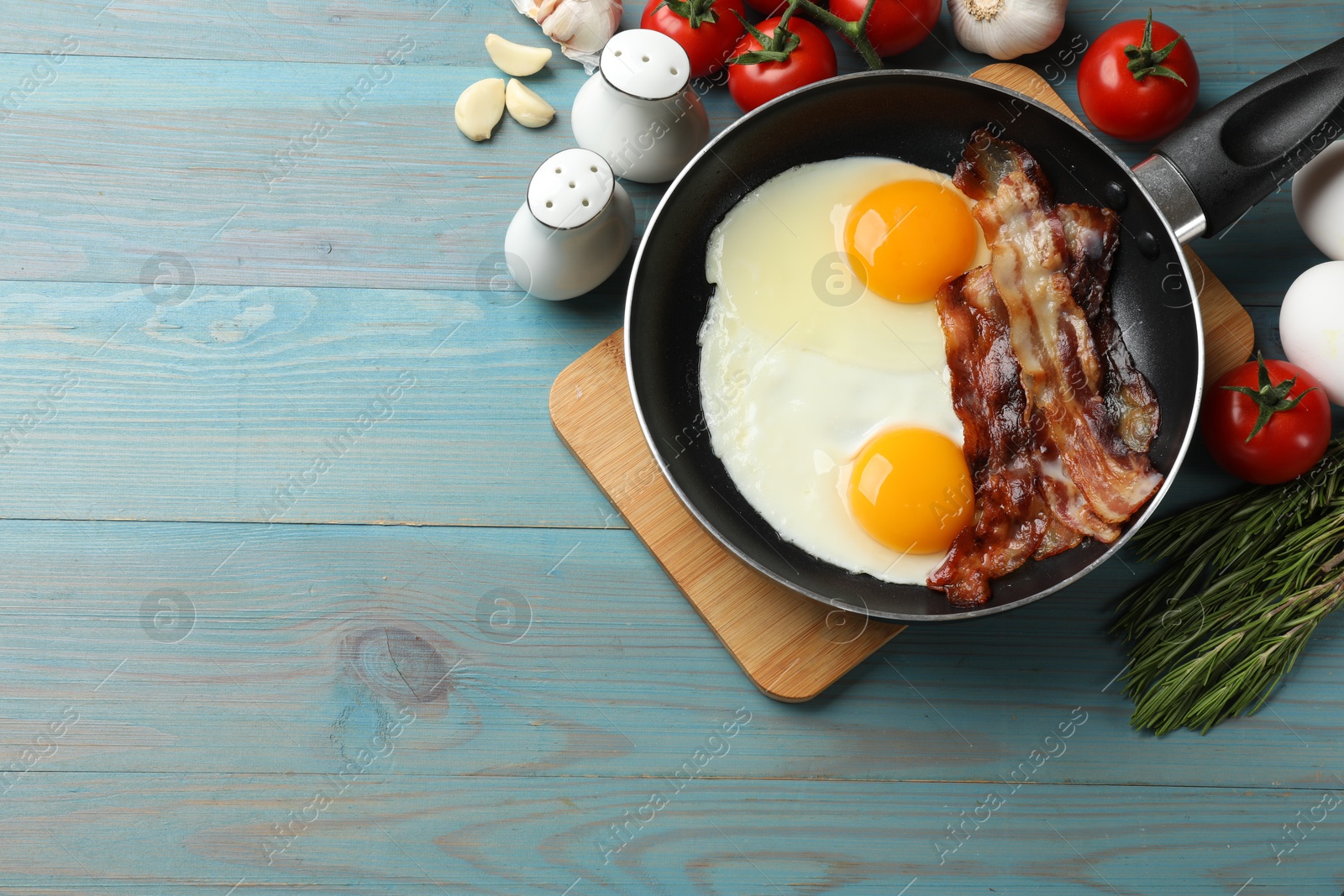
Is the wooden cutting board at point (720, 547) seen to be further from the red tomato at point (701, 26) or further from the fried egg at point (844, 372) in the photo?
the red tomato at point (701, 26)

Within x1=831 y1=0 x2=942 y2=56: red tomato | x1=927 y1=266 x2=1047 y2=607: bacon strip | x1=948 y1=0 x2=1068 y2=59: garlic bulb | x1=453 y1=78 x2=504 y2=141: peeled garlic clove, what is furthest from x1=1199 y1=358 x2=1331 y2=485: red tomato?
x1=453 y1=78 x2=504 y2=141: peeled garlic clove

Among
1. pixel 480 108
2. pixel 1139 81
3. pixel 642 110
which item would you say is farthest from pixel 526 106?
pixel 1139 81

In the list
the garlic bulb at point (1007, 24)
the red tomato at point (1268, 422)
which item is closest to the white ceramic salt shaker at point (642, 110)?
the garlic bulb at point (1007, 24)

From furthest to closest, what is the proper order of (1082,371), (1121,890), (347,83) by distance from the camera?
(347,83)
(1121,890)
(1082,371)

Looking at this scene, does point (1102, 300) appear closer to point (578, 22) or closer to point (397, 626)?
point (578, 22)

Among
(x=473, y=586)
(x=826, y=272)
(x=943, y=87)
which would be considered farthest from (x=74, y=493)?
(x=943, y=87)

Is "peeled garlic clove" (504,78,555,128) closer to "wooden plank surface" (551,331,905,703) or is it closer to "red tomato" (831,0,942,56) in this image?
"wooden plank surface" (551,331,905,703)

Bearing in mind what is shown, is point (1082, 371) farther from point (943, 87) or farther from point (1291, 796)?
point (1291, 796)
